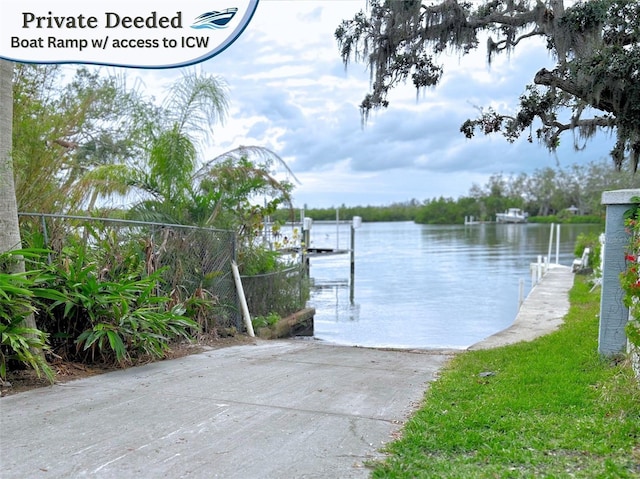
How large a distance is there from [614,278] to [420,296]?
1977 cm

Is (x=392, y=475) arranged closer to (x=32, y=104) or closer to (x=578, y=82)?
(x=578, y=82)

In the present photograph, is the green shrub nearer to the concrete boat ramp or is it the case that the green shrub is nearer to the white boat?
the concrete boat ramp

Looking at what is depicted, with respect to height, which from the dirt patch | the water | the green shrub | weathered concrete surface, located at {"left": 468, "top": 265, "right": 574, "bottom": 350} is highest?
the green shrub

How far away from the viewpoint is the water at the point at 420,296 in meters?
16.9

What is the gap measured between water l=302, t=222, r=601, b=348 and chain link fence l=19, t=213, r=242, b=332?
14.2 feet

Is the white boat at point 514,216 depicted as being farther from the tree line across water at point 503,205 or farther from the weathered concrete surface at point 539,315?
the weathered concrete surface at point 539,315

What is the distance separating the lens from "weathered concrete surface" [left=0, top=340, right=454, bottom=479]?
13.4 ft

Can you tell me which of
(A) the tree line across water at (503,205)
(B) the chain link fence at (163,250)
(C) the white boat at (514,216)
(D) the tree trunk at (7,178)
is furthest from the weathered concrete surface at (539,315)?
(C) the white boat at (514,216)

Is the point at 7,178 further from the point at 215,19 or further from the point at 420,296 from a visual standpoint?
the point at 420,296

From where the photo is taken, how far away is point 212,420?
508 cm

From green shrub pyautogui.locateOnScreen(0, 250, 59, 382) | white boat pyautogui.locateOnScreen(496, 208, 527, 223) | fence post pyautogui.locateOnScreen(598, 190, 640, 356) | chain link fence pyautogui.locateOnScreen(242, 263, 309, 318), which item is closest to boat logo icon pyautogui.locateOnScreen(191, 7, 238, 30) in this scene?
green shrub pyautogui.locateOnScreen(0, 250, 59, 382)

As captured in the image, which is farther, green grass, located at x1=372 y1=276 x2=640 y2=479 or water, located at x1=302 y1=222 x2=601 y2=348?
water, located at x1=302 y1=222 x2=601 y2=348

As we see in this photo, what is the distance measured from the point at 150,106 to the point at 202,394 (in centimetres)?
836

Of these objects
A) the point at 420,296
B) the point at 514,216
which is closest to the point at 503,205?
the point at 514,216
